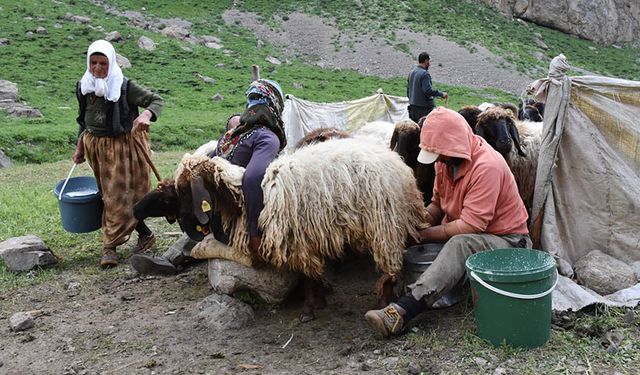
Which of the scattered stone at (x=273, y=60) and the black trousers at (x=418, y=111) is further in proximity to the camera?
the scattered stone at (x=273, y=60)

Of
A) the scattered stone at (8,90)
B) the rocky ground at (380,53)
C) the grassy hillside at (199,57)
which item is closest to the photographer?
the grassy hillside at (199,57)

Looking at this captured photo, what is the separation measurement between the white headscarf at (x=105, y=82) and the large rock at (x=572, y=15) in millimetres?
40652

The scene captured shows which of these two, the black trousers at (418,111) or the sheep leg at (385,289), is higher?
the black trousers at (418,111)

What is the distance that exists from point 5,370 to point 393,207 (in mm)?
2651

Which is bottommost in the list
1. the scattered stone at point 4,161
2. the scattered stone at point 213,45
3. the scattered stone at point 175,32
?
the scattered stone at point 4,161

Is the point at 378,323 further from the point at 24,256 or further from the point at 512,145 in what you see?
the point at 24,256

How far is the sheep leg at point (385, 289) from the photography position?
13.4ft

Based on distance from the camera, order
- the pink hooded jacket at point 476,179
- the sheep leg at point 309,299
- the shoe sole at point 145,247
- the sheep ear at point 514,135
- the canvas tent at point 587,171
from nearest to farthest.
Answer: the pink hooded jacket at point 476,179, the sheep leg at point 309,299, the canvas tent at point 587,171, the sheep ear at point 514,135, the shoe sole at point 145,247

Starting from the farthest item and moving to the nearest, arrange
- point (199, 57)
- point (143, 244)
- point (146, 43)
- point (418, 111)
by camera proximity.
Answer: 1. point (199, 57)
2. point (146, 43)
3. point (418, 111)
4. point (143, 244)

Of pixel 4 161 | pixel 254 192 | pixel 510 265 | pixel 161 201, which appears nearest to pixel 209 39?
pixel 4 161

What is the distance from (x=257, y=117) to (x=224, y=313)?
1.44 m

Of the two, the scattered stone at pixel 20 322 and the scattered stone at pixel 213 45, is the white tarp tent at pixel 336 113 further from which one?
the scattered stone at pixel 213 45

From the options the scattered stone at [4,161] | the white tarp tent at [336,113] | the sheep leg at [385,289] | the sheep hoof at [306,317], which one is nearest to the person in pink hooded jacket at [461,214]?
the sheep leg at [385,289]

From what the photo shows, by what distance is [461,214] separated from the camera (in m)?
3.95
